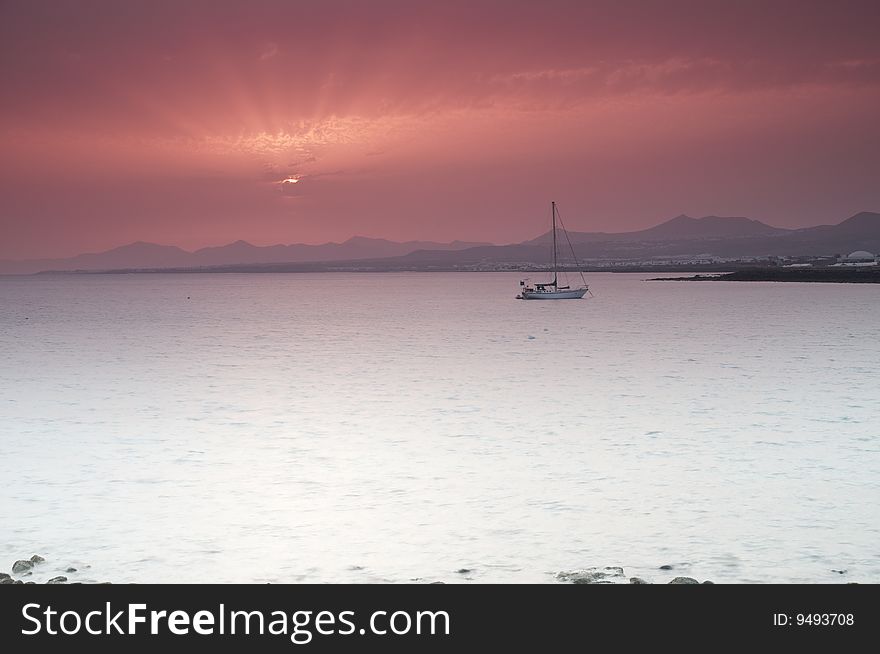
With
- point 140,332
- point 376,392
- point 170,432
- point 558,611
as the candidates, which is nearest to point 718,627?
point 558,611

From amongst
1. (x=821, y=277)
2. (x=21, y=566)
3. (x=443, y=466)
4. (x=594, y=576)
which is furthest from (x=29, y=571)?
(x=821, y=277)

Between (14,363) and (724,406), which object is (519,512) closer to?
(724,406)

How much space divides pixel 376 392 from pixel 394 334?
83.9 feet

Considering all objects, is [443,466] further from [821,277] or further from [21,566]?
[821,277]

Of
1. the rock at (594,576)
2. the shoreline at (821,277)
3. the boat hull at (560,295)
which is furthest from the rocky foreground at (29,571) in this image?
the shoreline at (821,277)

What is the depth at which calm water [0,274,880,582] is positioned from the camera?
10.4 m

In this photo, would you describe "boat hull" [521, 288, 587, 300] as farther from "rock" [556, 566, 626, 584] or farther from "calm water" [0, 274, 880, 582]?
"rock" [556, 566, 626, 584]

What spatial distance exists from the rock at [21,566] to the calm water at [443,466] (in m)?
0.13

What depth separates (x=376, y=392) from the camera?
26.2 meters

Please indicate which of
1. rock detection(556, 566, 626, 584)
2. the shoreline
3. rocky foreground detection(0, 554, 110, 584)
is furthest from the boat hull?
rocky foreground detection(0, 554, 110, 584)

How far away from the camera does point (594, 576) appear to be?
9320 millimetres

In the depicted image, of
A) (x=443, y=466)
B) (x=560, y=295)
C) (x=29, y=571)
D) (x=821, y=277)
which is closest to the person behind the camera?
(x=29, y=571)

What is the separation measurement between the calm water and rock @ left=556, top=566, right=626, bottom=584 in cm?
38

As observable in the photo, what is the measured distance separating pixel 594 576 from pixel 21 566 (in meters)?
6.10
